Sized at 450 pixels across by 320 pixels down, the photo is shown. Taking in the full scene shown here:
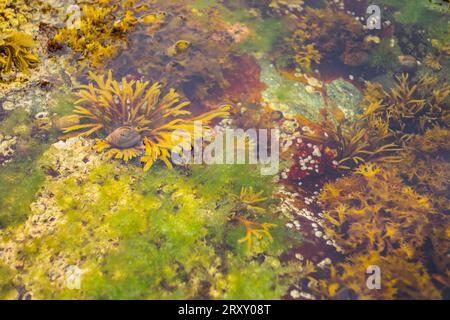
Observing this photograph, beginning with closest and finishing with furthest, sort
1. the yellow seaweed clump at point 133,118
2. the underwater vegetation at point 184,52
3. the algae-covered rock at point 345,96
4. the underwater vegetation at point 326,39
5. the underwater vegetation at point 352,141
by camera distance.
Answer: the yellow seaweed clump at point 133,118, the underwater vegetation at point 352,141, the underwater vegetation at point 184,52, the algae-covered rock at point 345,96, the underwater vegetation at point 326,39

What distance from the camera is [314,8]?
5.46 m

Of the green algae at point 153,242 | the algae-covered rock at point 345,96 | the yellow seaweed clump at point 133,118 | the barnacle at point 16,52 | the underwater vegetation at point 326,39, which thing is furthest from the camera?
the underwater vegetation at point 326,39

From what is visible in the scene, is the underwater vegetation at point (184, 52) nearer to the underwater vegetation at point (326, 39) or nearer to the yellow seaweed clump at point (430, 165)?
the underwater vegetation at point (326, 39)

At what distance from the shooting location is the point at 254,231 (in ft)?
10.6

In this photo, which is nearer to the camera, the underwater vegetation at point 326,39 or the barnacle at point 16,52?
the barnacle at point 16,52

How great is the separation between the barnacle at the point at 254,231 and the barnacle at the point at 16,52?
3.31m

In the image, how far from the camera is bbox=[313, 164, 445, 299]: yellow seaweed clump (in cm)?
301

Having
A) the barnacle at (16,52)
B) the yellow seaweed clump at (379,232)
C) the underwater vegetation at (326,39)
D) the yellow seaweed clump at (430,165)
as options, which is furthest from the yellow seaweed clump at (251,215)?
the barnacle at (16,52)

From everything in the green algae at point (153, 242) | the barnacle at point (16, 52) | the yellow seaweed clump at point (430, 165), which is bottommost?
the green algae at point (153, 242)

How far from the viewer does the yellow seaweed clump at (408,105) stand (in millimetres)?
4422

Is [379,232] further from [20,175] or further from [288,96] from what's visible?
[20,175]

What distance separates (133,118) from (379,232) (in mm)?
2893

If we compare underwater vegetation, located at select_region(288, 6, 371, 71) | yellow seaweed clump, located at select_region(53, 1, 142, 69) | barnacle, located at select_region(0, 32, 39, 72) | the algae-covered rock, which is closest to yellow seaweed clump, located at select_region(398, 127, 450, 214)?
the algae-covered rock
